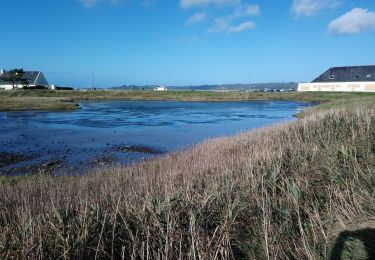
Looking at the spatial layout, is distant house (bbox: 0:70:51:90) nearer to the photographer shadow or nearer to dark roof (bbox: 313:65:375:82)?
dark roof (bbox: 313:65:375:82)

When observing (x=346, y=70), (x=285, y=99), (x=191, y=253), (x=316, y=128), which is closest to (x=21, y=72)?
(x=285, y=99)

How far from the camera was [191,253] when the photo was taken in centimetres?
478

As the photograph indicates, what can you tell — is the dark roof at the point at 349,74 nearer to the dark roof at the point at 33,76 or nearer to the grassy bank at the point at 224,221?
the dark roof at the point at 33,76

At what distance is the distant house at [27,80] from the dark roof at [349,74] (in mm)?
78034

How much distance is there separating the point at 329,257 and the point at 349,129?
8.35 meters

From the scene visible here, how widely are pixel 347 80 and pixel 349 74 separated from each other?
6.01 feet

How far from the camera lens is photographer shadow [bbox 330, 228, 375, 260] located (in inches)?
191

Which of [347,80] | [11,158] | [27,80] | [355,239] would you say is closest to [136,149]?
[11,158]

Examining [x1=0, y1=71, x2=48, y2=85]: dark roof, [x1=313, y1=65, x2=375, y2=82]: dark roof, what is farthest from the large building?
[x1=0, y1=71, x2=48, y2=85]: dark roof

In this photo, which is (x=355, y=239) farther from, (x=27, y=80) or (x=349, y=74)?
(x=27, y=80)

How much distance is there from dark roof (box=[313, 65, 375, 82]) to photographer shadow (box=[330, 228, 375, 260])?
8907cm

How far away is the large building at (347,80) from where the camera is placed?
84.5 metres

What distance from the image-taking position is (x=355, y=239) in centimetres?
522

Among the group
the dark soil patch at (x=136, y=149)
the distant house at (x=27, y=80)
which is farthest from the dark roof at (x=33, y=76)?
the dark soil patch at (x=136, y=149)
